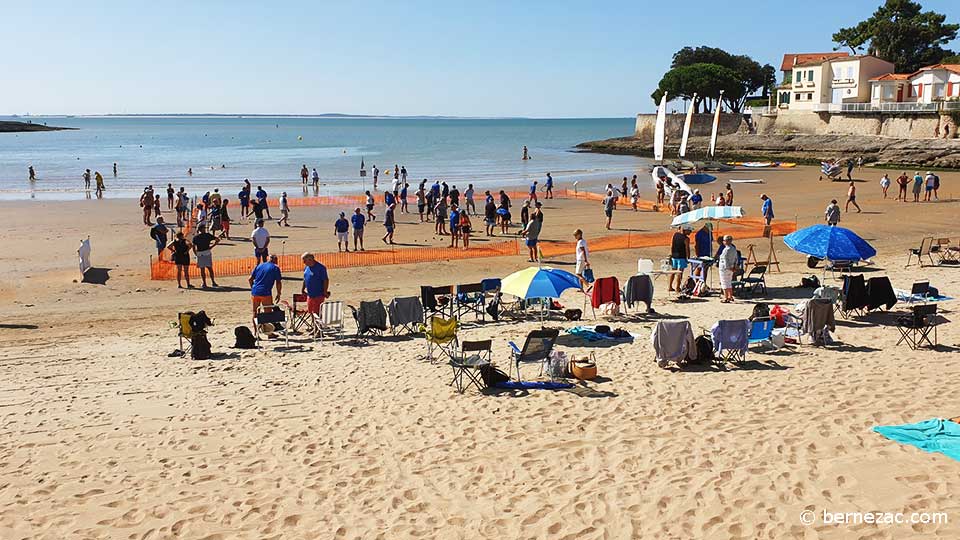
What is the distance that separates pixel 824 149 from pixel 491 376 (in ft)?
189

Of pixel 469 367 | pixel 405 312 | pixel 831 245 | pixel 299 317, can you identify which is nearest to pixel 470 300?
pixel 405 312

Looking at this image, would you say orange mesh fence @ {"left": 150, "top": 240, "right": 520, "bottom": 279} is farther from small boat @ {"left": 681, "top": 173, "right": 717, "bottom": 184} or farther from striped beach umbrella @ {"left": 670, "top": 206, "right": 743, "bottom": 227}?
small boat @ {"left": 681, "top": 173, "right": 717, "bottom": 184}

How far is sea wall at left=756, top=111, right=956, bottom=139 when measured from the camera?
188 feet

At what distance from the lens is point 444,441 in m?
8.24

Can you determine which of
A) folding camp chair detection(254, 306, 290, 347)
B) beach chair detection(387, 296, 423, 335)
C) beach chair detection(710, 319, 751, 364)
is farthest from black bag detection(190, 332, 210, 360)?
beach chair detection(710, 319, 751, 364)

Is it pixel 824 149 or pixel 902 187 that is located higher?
pixel 824 149

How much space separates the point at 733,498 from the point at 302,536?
144 inches

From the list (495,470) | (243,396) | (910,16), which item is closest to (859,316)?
(495,470)

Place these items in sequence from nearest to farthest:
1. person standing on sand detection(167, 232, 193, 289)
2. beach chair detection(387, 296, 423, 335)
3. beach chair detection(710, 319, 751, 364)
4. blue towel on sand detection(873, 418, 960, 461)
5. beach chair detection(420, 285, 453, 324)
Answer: blue towel on sand detection(873, 418, 960, 461) < beach chair detection(710, 319, 751, 364) < beach chair detection(387, 296, 423, 335) < beach chair detection(420, 285, 453, 324) < person standing on sand detection(167, 232, 193, 289)

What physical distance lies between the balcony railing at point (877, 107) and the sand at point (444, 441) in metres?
52.8

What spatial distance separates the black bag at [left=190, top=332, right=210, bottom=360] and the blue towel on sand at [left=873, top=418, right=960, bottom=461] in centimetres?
845

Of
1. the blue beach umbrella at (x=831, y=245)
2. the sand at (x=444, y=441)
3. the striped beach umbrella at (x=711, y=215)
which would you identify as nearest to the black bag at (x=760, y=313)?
the sand at (x=444, y=441)

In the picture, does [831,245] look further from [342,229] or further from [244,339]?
[342,229]

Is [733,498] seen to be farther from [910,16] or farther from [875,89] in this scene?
[910,16]
